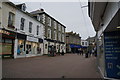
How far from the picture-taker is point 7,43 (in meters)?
14.4

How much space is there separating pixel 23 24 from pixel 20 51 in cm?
422

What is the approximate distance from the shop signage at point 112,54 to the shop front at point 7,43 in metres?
11.7

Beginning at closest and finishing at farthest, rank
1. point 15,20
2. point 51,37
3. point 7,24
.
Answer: point 7,24, point 15,20, point 51,37

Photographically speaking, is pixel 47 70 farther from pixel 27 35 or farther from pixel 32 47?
pixel 32 47

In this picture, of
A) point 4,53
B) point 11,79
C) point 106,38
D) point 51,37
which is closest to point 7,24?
point 4,53

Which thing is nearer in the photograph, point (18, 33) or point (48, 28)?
point (18, 33)

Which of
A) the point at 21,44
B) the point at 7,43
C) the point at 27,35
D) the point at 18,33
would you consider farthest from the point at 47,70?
the point at 27,35

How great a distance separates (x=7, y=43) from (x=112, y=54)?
12.8m

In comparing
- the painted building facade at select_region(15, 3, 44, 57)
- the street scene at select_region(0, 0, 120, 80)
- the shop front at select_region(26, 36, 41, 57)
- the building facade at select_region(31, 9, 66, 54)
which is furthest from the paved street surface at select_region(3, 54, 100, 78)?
the building facade at select_region(31, 9, 66, 54)

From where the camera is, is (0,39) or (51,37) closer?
(0,39)

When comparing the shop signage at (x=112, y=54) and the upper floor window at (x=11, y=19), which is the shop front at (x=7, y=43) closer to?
the upper floor window at (x=11, y=19)

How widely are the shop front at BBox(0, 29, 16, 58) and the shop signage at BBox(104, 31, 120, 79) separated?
11673 millimetres

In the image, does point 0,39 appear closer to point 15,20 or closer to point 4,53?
point 4,53

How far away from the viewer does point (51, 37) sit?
28.1 metres
